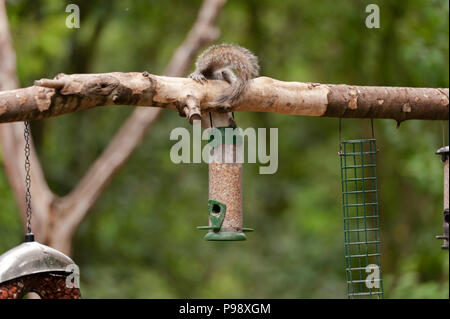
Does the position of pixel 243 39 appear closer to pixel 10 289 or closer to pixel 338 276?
pixel 338 276

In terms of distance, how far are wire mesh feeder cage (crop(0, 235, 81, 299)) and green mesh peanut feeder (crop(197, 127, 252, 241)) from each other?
2.34 ft

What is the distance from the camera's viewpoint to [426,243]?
841cm

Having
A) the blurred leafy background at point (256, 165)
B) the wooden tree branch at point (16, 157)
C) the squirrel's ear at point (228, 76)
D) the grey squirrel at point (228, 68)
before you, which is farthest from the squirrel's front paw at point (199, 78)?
the blurred leafy background at point (256, 165)

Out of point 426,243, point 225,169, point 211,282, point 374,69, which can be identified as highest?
Answer: point 374,69

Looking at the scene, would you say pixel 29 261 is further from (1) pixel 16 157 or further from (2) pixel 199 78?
(1) pixel 16 157

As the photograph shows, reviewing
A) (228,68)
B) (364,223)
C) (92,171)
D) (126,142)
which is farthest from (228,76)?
(92,171)

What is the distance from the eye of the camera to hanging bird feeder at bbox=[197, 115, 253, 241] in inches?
137

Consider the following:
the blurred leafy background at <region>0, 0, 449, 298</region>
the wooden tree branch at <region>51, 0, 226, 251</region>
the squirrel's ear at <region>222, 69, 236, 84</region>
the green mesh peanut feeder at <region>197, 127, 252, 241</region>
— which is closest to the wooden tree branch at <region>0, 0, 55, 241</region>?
the wooden tree branch at <region>51, 0, 226, 251</region>

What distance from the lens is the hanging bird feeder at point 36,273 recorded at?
291cm

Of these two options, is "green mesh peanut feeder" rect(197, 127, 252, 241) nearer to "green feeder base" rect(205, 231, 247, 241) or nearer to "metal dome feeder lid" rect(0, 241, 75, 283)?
"green feeder base" rect(205, 231, 247, 241)

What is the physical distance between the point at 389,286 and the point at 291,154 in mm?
3312

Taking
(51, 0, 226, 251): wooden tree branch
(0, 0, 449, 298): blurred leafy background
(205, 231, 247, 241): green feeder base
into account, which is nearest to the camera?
(205, 231, 247, 241): green feeder base
